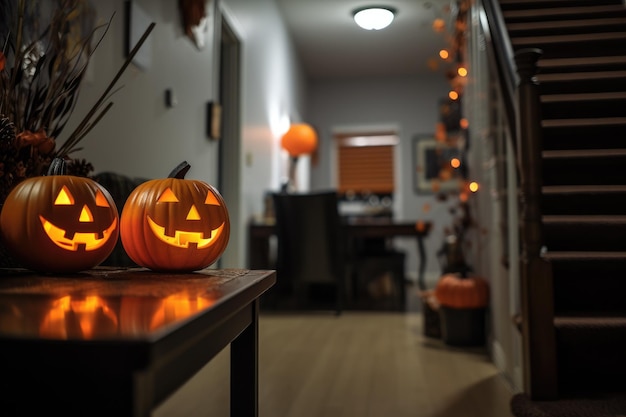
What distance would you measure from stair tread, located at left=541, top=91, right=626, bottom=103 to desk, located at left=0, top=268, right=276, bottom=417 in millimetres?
A: 2384

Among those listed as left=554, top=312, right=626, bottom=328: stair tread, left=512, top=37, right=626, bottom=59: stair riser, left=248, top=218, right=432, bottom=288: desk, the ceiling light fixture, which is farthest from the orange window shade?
left=554, top=312, right=626, bottom=328: stair tread

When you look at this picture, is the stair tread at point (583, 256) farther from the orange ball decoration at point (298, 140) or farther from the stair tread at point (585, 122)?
the orange ball decoration at point (298, 140)

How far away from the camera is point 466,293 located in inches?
108

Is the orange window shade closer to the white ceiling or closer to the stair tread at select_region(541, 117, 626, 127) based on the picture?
the white ceiling

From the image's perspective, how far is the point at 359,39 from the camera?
616 centimetres

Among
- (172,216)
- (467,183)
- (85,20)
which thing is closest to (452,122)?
(467,183)

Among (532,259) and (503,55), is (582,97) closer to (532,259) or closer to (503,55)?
(503,55)

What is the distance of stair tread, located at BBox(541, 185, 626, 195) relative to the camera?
2.19 metres

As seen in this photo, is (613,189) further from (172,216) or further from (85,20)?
(85,20)

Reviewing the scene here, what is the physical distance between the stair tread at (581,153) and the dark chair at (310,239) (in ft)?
5.50

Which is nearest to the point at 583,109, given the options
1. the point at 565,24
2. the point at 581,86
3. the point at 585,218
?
the point at 581,86

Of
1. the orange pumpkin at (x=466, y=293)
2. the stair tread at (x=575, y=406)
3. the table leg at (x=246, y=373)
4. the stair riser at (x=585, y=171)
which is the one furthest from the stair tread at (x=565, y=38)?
the table leg at (x=246, y=373)

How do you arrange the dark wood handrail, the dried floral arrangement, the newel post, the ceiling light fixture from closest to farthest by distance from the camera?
the dried floral arrangement
the newel post
the dark wood handrail
the ceiling light fixture

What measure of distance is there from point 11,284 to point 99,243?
0.19 metres
